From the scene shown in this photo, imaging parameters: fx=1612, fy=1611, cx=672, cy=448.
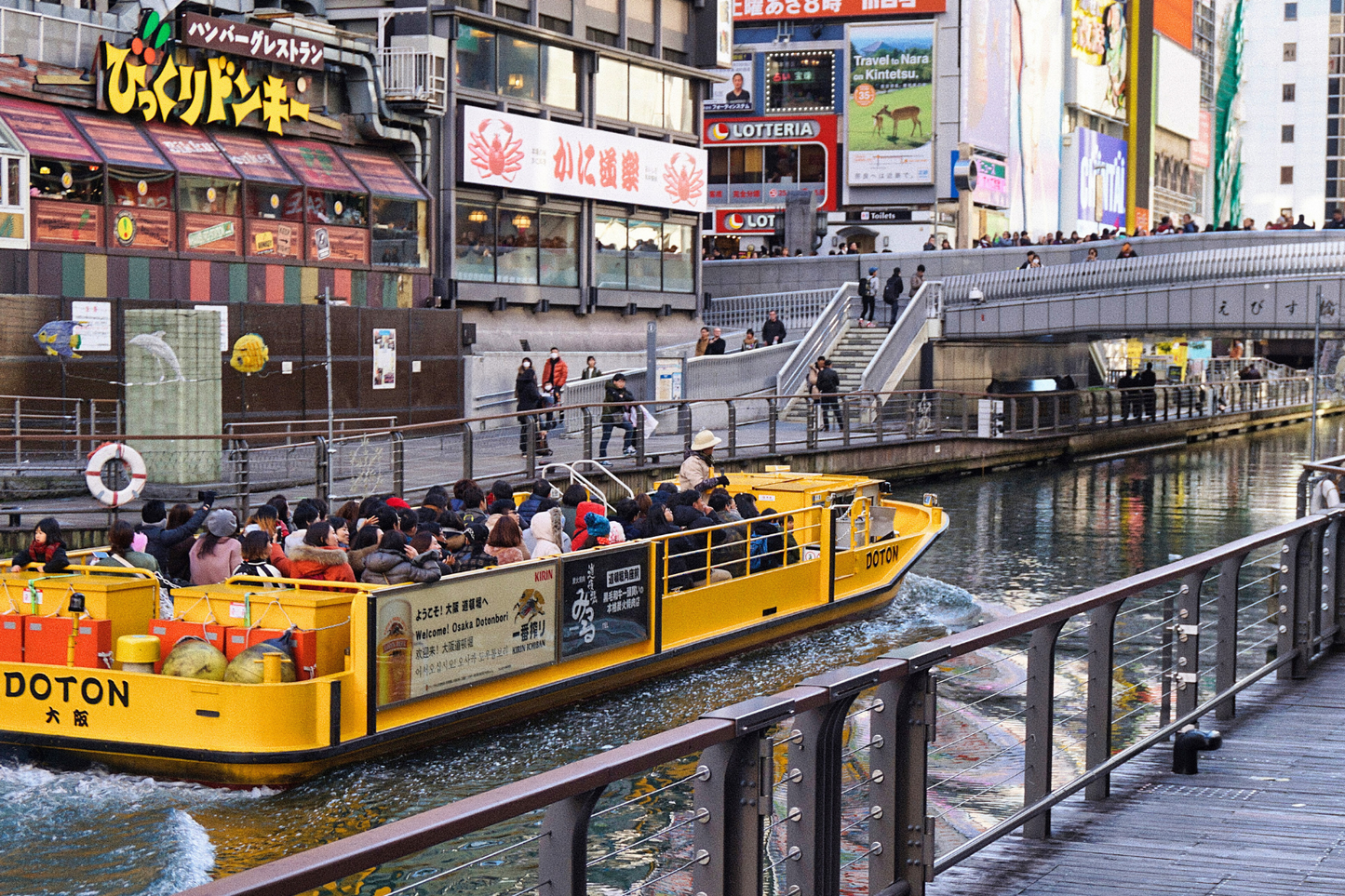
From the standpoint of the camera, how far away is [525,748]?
13.1 meters

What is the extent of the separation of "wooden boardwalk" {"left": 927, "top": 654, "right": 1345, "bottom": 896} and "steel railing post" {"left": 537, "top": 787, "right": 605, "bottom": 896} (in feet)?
7.82

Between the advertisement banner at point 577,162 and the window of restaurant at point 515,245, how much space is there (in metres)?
0.69

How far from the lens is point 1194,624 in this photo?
8.11m

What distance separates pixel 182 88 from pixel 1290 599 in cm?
2391

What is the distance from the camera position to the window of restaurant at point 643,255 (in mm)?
42594

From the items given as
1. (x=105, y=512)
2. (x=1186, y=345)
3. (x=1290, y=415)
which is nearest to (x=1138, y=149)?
(x=1186, y=345)

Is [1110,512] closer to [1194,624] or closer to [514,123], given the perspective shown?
[514,123]

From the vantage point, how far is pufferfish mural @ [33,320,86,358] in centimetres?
2517

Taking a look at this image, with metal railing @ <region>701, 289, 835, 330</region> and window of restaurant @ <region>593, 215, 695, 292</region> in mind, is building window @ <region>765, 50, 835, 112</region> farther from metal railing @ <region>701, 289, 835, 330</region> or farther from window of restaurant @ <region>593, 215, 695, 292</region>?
window of restaurant @ <region>593, 215, 695, 292</region>

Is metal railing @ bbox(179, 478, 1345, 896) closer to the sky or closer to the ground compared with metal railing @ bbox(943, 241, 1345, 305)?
closer to the ground

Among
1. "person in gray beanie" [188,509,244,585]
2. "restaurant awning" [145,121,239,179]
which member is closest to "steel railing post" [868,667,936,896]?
"person in gray beanie" [188,509,244,585]

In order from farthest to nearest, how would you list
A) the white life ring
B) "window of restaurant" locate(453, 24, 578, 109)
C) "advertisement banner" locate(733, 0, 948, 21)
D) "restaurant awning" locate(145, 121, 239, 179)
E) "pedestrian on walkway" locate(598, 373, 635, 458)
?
"advertisement banner" locate(733, 0, 948, 21)
"window of restaurant" locate(453, 24, 578, 109)
"restaurant awning" locate(145, 121, 239, 179)
"pedestrian on walkway" locate(598, 373, 635, 458)
the white life ring

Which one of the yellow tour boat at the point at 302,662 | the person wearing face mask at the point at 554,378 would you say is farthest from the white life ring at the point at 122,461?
the person wearing face mask at the point at 554,378

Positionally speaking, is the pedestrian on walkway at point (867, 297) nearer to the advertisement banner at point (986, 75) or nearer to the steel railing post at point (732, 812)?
the advertisement banner at point (986, 75)
